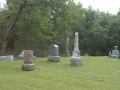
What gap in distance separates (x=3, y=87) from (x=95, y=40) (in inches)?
1080

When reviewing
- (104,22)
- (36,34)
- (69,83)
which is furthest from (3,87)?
(104,22)

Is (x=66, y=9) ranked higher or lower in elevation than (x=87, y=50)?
higher

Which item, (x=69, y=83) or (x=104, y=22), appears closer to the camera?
(x=69, y=83)

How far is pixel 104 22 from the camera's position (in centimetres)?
3922

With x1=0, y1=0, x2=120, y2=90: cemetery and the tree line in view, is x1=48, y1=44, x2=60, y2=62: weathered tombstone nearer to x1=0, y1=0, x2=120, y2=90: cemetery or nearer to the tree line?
x1=0, y1=0, x2=120, y2=90: cemetery

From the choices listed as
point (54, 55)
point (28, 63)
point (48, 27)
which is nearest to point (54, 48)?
point (54, 55)

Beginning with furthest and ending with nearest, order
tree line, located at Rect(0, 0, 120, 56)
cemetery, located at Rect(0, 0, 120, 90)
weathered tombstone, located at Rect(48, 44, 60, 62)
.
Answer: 1. tree line, located at Rect(0, 0, 120, 56)
2. weathered tombstone, located at Rect(48, 44, 60, 62)
3. cemetery, located at Rect(0, 0, 120, 90)

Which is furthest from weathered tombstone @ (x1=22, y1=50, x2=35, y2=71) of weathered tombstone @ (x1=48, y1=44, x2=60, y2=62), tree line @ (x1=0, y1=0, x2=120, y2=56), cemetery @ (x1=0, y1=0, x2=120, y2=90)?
tree line @ (x1=0, y1=0, x2=120, y2=56)

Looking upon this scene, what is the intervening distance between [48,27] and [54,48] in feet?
24.3

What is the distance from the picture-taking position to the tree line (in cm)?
1938

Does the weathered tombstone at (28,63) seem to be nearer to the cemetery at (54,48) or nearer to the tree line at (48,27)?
the cemetery at (54,48)

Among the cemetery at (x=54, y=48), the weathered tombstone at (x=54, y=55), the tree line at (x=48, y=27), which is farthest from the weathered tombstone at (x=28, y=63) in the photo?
the tree line at (x=48, y=27)

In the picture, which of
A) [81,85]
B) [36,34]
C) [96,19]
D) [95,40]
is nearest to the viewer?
[81,85]

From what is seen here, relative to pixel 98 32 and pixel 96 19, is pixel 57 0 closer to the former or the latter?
pixel 98 32
